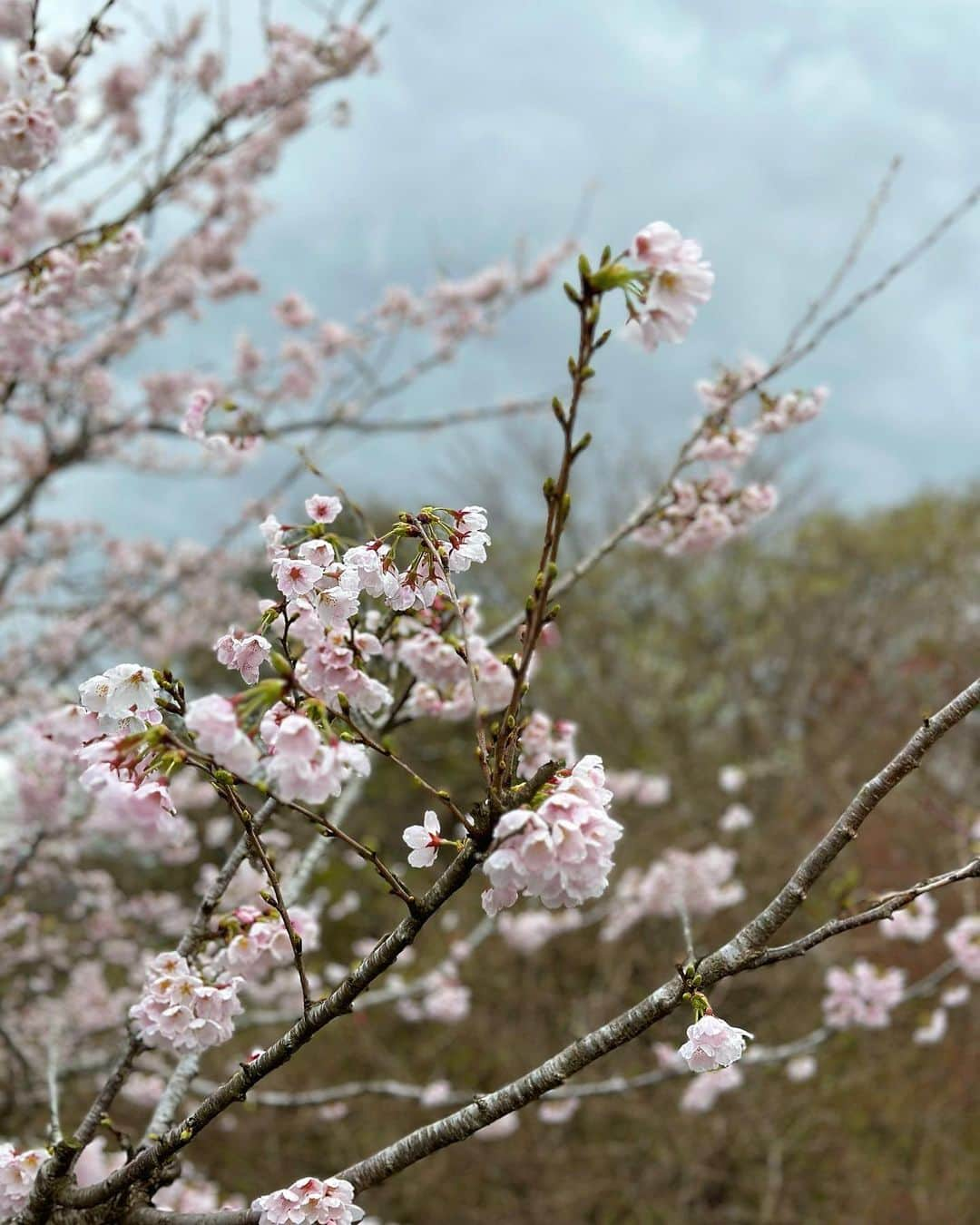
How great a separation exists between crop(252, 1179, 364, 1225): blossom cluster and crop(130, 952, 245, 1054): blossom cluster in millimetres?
289

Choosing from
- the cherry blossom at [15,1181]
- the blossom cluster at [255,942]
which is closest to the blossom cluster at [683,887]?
the blossom cluster at [255,942]

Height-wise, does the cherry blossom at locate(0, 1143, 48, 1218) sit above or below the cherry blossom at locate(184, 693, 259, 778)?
below

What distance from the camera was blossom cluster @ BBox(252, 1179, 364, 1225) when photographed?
122 centimetres

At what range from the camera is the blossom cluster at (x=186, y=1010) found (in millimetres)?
1433

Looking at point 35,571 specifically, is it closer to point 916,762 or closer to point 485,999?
point 485,999

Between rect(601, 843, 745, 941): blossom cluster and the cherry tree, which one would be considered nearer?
the cherry tree

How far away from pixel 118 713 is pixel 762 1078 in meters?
6.84

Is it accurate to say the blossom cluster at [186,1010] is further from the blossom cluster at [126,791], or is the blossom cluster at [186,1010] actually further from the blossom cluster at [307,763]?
the blossom cluster at [307,763]

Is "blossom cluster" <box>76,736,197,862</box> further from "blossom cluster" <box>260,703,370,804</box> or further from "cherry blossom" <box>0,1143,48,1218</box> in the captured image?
"cherry blossom" <box>0,1143,48,1218</box>

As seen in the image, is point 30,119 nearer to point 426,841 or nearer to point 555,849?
point 426,841

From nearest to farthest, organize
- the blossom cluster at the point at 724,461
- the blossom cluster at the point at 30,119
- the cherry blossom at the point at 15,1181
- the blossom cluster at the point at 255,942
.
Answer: the cherry blossom at the point at 15,1181 < the blossom cluster at the point at 255,942 < the blossom cluster at the point at 30,119 < the blossom cluster at the point at 724,461

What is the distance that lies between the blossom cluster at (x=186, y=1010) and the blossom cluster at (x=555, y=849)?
27.7 inches

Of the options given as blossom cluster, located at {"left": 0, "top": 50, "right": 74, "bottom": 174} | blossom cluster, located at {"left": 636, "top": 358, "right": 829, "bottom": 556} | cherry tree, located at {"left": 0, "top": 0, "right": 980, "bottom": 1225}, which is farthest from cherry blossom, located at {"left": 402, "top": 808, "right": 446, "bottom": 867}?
blossom cluster, located at {"left": 0, "top": 50, "right": 74, "bottom": 174}

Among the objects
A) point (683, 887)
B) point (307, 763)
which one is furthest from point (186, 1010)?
point (683, 887)
